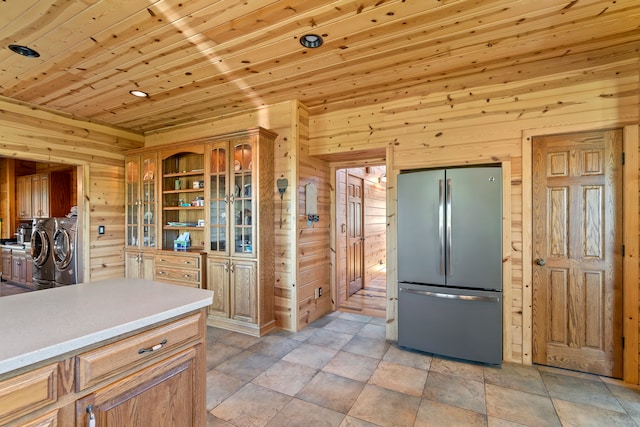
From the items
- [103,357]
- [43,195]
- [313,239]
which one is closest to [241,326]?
[313,239]

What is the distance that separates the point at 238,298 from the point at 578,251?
334 centimetres

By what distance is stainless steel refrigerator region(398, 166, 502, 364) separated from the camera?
2729 mm

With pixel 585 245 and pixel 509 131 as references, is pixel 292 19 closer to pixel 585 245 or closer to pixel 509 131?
pixel 509 131

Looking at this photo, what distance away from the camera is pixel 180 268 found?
12.5 ft

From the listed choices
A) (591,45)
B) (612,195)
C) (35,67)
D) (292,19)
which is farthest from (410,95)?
(35,67)

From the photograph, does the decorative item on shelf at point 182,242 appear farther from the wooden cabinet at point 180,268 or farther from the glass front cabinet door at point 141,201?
the glass front cabinet door at point 141,201

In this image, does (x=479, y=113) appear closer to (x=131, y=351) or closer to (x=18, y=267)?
(x=131, y=351)

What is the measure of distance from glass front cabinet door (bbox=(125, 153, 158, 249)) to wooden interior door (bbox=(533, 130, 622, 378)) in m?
4.47

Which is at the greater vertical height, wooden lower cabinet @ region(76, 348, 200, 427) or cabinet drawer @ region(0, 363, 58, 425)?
cabinet drawer @ region(0, 363, 58, 425)

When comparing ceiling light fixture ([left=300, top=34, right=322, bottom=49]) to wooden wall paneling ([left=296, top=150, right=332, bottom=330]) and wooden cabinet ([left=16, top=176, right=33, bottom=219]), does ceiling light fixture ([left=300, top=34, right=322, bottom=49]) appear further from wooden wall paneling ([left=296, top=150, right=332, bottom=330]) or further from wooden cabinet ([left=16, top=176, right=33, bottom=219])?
wooden cabinet ([left=16, top=176, right=33, bottom=219])

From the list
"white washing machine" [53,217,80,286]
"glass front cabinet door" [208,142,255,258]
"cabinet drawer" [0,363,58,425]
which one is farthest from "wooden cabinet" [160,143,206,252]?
"cabinet drawer" [0,363,58,425]

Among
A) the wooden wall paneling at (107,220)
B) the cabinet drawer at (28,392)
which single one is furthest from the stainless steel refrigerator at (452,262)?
the wooden wall paneling at (107,220)

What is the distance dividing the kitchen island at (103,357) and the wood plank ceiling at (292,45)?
175cm

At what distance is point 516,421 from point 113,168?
5264mm
